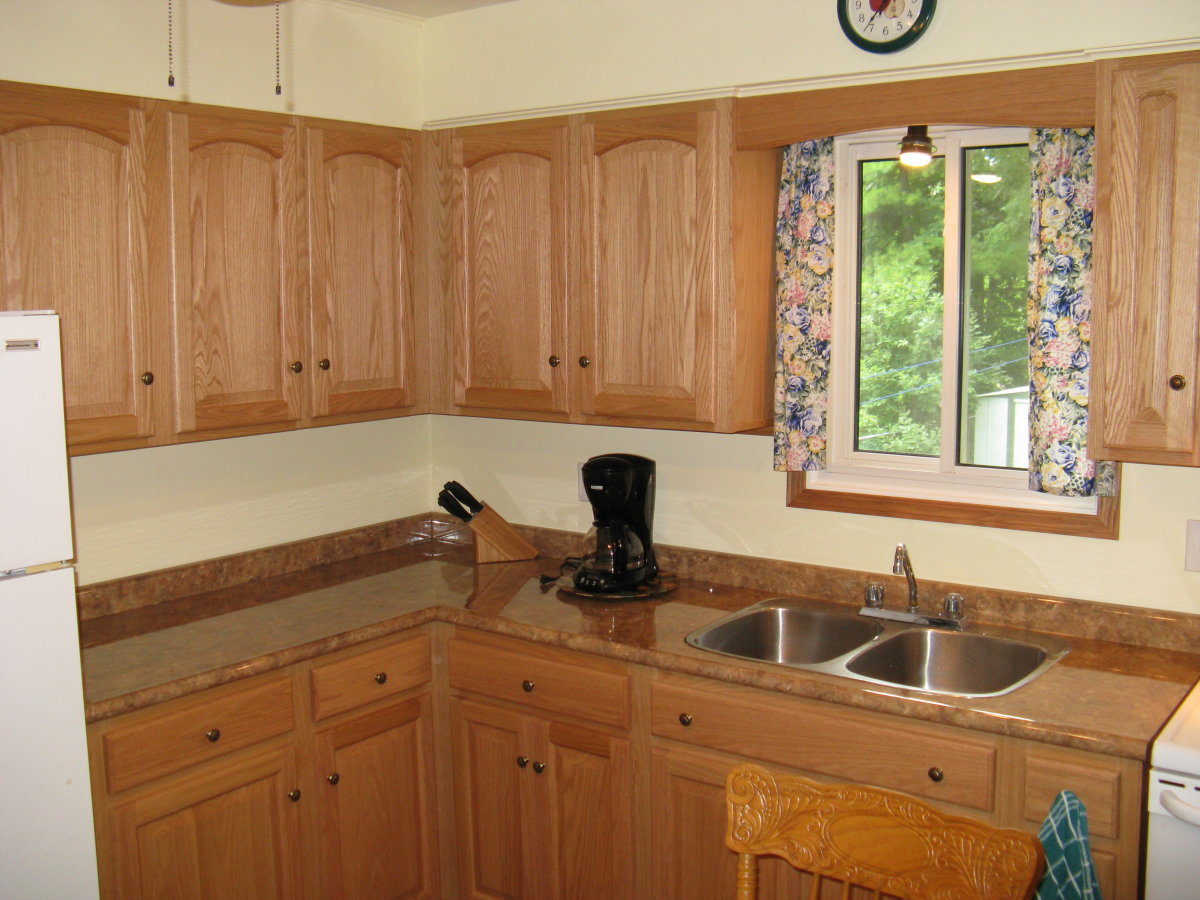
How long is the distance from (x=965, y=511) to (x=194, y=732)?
1.86m

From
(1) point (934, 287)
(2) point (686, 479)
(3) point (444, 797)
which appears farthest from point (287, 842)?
(1) point (934, 287)

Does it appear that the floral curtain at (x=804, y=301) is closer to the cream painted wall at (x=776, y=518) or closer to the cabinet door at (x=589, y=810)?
the cream painted wall at (x=776, y=518)

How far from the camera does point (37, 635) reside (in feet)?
6.50

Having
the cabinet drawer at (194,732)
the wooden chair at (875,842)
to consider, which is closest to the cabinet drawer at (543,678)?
the cabinet drawer at (194,732)

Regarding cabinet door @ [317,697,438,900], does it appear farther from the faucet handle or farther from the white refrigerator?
the faucet handle

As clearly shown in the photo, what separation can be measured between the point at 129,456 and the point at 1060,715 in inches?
89.6

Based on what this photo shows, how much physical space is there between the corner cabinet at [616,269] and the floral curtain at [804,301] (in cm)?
6

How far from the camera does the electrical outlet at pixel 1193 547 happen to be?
2.40 metres

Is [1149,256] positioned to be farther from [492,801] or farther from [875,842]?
[492,801]

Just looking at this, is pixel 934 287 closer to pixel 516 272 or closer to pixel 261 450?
pixel 516 272

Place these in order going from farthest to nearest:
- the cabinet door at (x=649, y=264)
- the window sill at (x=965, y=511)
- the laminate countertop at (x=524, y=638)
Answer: the cabinet door at (x=649, y=264)
the window sill at (x=965, y=511)
the laminate countertop at (x=524, y=638)

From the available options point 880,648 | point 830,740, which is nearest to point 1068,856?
point 830,740

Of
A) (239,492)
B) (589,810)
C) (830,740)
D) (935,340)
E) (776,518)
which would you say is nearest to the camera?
(830,740)

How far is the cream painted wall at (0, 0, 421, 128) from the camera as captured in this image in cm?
249
